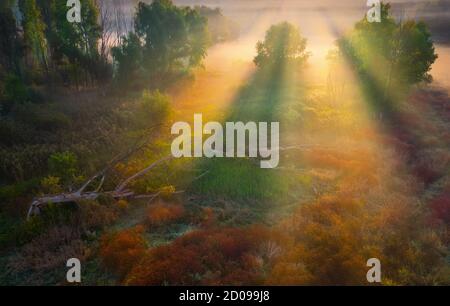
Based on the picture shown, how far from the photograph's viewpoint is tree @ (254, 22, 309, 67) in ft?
178

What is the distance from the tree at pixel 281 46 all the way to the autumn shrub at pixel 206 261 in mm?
43852

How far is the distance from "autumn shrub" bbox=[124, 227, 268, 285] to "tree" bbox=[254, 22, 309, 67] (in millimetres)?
43852

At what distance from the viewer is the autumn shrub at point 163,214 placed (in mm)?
16891

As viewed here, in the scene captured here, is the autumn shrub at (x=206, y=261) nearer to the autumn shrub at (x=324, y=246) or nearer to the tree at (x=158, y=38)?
the autumn shrub at (x=324, y=246)

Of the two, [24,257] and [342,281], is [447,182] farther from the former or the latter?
[24,257]

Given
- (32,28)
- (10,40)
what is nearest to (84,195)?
(10,40)

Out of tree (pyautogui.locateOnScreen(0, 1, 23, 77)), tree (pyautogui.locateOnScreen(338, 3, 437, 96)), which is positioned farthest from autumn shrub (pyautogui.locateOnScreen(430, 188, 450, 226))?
tree (pyautogui.locateOnScreen(0, 1, 23, 77))

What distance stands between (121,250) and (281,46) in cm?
4666

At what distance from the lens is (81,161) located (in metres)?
22.9

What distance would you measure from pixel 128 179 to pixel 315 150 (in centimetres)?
1314

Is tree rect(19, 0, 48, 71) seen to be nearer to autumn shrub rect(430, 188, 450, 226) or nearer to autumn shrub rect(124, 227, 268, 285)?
autumn shrub rect(124, 227, 268, 285)

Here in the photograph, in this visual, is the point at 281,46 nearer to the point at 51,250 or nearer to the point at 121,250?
the point at 121,250

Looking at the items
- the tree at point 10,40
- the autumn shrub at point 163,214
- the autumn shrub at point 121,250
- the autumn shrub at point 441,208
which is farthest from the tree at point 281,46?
the autumn shrub at point 121,250

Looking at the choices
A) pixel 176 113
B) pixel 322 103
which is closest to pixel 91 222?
pixel 176 113
